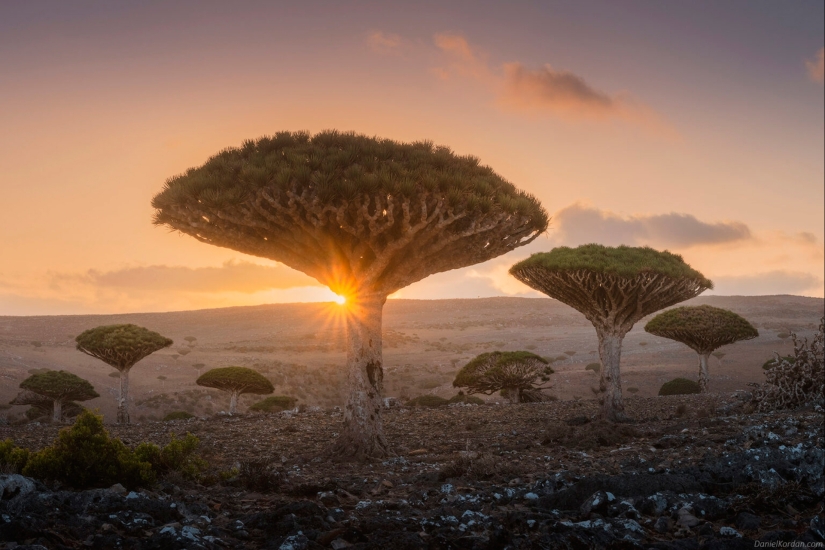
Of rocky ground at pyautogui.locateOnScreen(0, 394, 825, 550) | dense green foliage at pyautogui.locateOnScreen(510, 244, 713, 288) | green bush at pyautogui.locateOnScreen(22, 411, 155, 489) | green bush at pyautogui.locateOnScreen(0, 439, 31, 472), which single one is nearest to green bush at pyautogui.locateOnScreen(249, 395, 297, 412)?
dense green foliage at pyautogui.locateOnScreen(510, 244, 713, 288)

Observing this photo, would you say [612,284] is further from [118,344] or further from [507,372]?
[118,344]

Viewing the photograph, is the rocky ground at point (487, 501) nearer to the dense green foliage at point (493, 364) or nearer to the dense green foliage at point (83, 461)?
the dense green foliage at point (83, 461)

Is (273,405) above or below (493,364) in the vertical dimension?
below

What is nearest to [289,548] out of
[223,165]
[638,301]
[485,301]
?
[223,165]

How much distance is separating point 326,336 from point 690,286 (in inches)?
3241

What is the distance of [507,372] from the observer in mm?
31875

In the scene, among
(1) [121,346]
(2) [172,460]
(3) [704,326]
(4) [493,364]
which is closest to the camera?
(2) [172,460]

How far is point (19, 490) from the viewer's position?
6777mm

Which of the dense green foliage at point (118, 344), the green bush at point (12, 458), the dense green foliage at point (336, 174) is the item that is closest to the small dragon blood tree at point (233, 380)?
the dense green foliage at point (118, 344)

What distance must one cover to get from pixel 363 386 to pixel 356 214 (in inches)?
165

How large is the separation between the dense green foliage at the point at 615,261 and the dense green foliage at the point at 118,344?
67.1 ft

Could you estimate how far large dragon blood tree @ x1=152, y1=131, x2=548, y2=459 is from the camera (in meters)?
12.9

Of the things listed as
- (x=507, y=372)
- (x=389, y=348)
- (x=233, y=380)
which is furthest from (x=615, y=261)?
(x=389, y=348)

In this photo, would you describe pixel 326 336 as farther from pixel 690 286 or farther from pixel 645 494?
pixel 645 494
